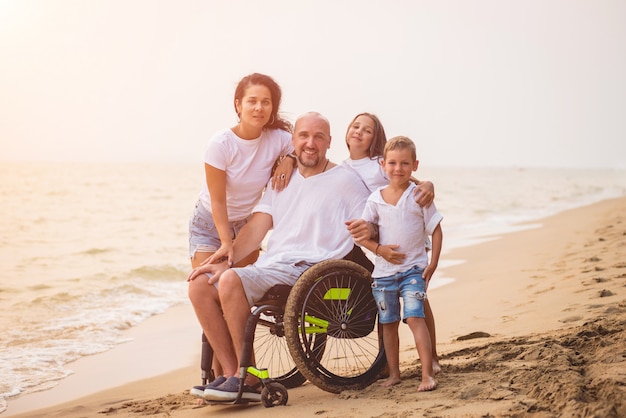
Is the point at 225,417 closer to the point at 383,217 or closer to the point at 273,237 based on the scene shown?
the point at 273,237

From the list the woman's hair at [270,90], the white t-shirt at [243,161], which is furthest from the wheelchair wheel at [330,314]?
the woman's hair at [270,90]

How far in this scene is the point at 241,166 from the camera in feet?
15.2

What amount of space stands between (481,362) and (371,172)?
1.32m

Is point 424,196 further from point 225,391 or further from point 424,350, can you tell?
point 225,391

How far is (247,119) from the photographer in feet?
15.0

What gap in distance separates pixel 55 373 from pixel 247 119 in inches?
109

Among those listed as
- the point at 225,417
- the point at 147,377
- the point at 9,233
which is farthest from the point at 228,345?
the point at 9,233

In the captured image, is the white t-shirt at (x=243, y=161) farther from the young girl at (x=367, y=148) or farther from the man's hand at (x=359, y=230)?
the man's hand at (x=359, y=230)

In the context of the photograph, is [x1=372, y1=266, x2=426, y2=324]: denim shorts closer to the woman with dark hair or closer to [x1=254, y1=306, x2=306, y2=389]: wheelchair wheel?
[x1=254, y1=306, x2=306, y2=389]: wheelchair wheel

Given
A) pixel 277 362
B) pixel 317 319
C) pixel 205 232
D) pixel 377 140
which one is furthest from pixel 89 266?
pixel 317 319

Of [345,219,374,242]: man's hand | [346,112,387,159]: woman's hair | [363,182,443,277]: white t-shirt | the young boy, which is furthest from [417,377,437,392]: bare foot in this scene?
[346,112,387,159]: woman's hair

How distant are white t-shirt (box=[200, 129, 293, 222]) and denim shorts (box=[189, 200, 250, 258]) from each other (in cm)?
4

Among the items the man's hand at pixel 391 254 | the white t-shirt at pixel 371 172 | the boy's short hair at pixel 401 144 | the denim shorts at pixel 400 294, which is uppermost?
the boy's short hair at pixel 401 144

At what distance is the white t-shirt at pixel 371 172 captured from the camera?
4625 millimetres
